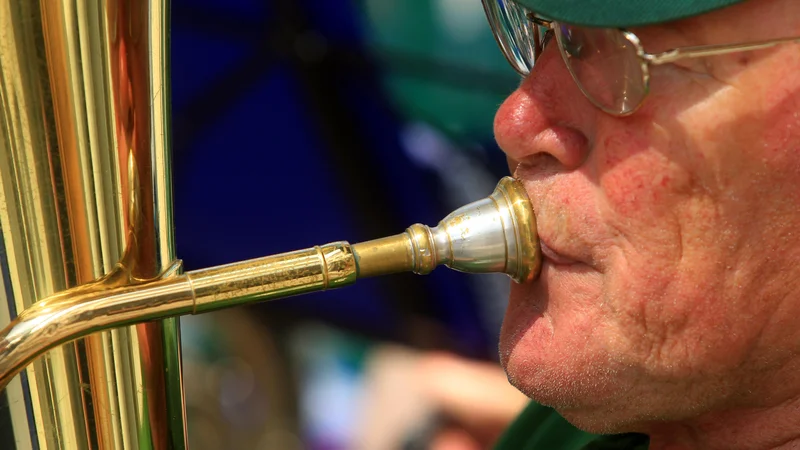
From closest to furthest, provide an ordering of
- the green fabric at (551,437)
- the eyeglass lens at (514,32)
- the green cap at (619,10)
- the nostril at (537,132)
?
1. the green cap at (619,10)
2. the nostril at (537,132)
3. the eyeglass lens at (514,32)
4. the green fabric at (551,437)

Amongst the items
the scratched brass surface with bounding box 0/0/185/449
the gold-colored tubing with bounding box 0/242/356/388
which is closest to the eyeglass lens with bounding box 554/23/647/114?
the gold-colored tubing with bounding box 0/242/356/388

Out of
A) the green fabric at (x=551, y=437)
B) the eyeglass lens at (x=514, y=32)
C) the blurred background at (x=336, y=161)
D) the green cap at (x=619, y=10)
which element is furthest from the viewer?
the blurred background at (x=336, y=161)

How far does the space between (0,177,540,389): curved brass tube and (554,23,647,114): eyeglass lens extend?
14cm

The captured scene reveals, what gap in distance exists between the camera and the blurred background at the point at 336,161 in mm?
2637

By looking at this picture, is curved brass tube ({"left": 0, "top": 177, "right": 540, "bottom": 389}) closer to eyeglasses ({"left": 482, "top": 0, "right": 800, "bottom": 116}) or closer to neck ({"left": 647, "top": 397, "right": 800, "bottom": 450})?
eyeglasses ({"left": 482, "top": 0, "right": 800, "bottom": 116})

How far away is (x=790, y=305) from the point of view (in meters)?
1.02

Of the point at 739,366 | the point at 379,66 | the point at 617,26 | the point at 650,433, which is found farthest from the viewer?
the point at 379,66

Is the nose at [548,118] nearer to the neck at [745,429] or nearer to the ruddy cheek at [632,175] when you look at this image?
the ruddy cheek at [632,175]

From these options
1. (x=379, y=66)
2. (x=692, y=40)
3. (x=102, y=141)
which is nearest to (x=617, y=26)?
(x=692, y=40)

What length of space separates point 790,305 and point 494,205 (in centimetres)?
33

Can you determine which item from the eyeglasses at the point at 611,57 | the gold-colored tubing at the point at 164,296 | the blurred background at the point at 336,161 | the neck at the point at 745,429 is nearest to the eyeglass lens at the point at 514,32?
the eyeglasses at the point at 611,57

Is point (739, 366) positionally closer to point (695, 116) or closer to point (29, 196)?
point (695, 116)

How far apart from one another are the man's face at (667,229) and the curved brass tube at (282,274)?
4 centimetres

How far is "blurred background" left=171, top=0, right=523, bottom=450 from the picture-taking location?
8.65ft
